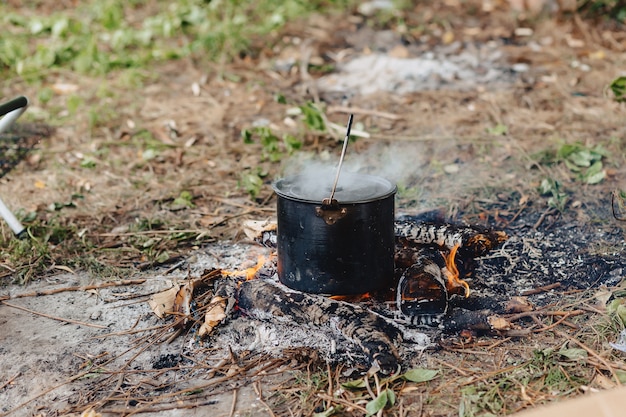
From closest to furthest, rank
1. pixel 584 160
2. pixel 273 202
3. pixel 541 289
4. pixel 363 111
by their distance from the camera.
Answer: pixel 541 289 → pixel 273 202 → pixel 584 160 → pixel 363 111

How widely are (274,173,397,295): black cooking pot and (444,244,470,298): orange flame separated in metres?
0.35

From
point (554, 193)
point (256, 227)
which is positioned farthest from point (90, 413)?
point (554, 193)

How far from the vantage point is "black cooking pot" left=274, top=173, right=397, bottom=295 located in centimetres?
318

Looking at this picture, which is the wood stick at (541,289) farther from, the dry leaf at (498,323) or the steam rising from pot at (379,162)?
the steam rising from pot at (379,162)

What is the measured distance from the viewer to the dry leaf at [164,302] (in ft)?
11.6

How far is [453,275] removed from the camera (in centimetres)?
362

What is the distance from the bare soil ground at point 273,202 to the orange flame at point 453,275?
0.15 metres

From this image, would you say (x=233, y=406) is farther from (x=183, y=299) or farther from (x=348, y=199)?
(x=348, y=199)

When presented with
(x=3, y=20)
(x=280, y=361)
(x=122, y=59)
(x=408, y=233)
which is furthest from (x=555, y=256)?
(x=3, y=20)

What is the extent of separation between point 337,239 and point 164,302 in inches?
41.0

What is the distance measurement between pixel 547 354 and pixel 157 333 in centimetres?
191

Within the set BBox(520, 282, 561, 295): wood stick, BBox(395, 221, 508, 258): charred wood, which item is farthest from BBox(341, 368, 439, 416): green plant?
BBox(395, 221, 508, 258): charred wood

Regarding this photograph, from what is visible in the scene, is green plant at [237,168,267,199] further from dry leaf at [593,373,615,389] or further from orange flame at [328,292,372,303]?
dry leaf at [593,373,615,389]

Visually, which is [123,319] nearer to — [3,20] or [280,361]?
[280,361]
